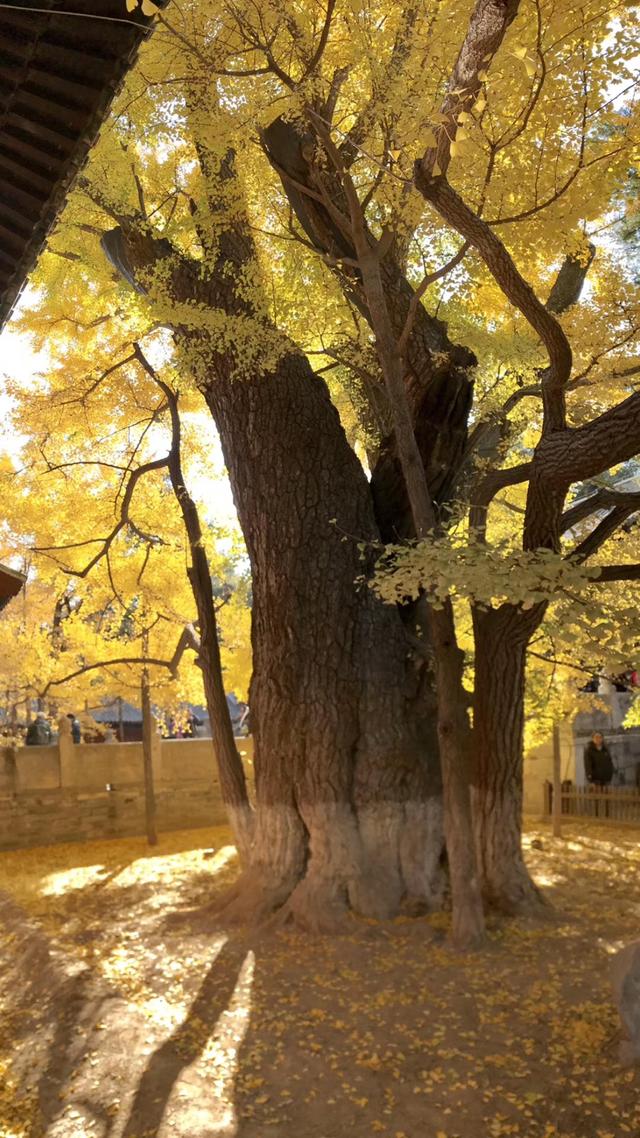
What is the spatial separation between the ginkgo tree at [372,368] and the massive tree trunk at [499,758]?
0.02 meters

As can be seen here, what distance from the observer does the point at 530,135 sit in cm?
628

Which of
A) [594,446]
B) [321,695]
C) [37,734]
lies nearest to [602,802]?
[321,695]

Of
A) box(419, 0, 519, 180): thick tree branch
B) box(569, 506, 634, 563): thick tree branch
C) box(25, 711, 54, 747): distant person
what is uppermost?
box(419, 0, 519, 180): thick tree branch

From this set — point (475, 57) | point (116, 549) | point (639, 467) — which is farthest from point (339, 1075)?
point (639, 467)

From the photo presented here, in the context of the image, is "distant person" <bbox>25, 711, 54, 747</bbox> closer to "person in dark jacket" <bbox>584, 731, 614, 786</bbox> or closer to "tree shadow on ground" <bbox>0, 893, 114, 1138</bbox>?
"tree shadow on ground" <bbox>0, 893, 114, 1138</bbox>

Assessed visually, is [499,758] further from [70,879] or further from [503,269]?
[70,879]

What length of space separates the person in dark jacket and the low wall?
633 centimetres

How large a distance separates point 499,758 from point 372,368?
13.4 feet

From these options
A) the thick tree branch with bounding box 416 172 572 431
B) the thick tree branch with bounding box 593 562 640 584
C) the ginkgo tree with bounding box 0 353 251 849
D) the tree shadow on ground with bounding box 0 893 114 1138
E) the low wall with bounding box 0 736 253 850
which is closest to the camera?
the tree shadow on ground with bounding box 0 893 114 1138

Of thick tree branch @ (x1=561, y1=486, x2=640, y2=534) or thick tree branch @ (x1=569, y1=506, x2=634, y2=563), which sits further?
thick tree branch @ (x1=569, y1=506, x2=634, y2=563)

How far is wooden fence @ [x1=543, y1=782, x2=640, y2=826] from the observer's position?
14609mm

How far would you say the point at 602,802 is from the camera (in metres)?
15.1

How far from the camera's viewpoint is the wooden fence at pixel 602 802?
14.6 metres

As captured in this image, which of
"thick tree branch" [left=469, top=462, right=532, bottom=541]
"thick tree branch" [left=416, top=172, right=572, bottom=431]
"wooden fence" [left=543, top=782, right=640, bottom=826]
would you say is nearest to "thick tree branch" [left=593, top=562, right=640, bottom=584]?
"thick tree branch" [left=469, top=462, right=532, bottom=541]
